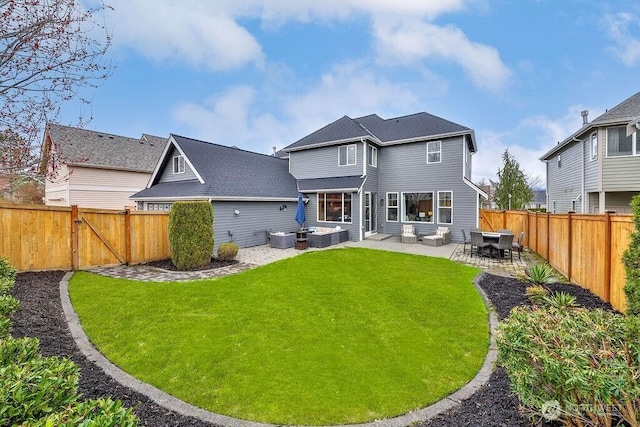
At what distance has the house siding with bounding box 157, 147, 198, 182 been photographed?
50.2 feet

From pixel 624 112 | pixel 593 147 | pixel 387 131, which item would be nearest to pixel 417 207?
pixel 387 131

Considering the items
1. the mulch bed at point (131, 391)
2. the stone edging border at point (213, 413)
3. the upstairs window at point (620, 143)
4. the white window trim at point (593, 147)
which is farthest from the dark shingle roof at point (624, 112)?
the stone edging border at point (213, 413)

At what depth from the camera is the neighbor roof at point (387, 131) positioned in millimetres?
16375

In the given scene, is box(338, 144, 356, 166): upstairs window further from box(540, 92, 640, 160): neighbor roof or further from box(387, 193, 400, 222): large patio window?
box(540, 92, 640, 160): neighbor roof

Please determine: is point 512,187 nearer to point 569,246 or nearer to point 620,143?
point 620,143

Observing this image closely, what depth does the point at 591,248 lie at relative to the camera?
22.1 ft

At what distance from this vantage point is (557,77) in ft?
49.0

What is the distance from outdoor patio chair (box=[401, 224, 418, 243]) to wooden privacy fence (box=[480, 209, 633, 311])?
5.62 meters

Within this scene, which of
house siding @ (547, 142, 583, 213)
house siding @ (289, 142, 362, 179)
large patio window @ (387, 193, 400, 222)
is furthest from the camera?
large patio window @ (387, 193, 400, 222)

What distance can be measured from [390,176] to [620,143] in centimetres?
1050

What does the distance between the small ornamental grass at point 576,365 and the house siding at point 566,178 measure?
655 inches

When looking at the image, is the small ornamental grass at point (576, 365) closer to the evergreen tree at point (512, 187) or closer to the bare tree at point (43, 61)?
the bare tree at point (43, 61)
